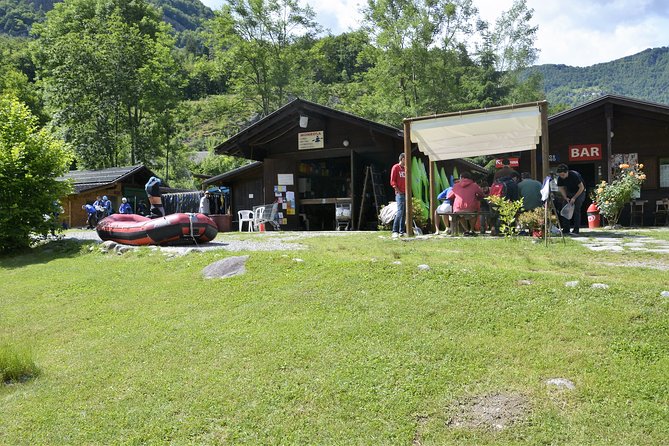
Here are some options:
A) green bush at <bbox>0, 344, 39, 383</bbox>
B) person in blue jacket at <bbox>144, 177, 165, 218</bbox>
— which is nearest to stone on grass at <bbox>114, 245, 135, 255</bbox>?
person in blue jacket at <bbox>144, 177, 165, 218</bbox>

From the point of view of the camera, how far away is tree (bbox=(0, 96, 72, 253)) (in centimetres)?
1178

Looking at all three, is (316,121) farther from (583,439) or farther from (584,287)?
(583,439)

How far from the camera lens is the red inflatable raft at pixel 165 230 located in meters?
10.4

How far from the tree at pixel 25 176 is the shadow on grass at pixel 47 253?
1.11 ft

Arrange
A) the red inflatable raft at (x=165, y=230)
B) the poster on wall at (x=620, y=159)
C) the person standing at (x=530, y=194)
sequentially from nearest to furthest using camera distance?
the person standing at (x=530, y=194)
the red inflatable raft at (x=165, y=230)
the poster on wall at (x=620, y=159)

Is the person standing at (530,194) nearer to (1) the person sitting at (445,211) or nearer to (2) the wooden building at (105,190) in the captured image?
(1) the person sitting at (445,211)

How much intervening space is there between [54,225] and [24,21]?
151 meters

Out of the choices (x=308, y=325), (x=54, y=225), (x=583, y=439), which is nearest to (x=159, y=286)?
(x=308, y=325)

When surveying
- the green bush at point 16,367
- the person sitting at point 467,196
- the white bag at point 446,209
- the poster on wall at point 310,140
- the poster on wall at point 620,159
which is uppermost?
the poster on wall at point 310,140

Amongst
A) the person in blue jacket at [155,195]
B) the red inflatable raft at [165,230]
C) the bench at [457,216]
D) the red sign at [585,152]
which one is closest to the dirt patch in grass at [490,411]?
the bench at [457,216]

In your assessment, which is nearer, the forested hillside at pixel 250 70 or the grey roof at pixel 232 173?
the grey roof at pixel 232 173

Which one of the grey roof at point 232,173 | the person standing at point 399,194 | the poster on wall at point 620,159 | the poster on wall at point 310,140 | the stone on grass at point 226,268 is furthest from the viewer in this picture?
the grey roof at point 232,173

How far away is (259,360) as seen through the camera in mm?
4559

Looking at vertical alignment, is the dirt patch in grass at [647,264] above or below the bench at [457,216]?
below
